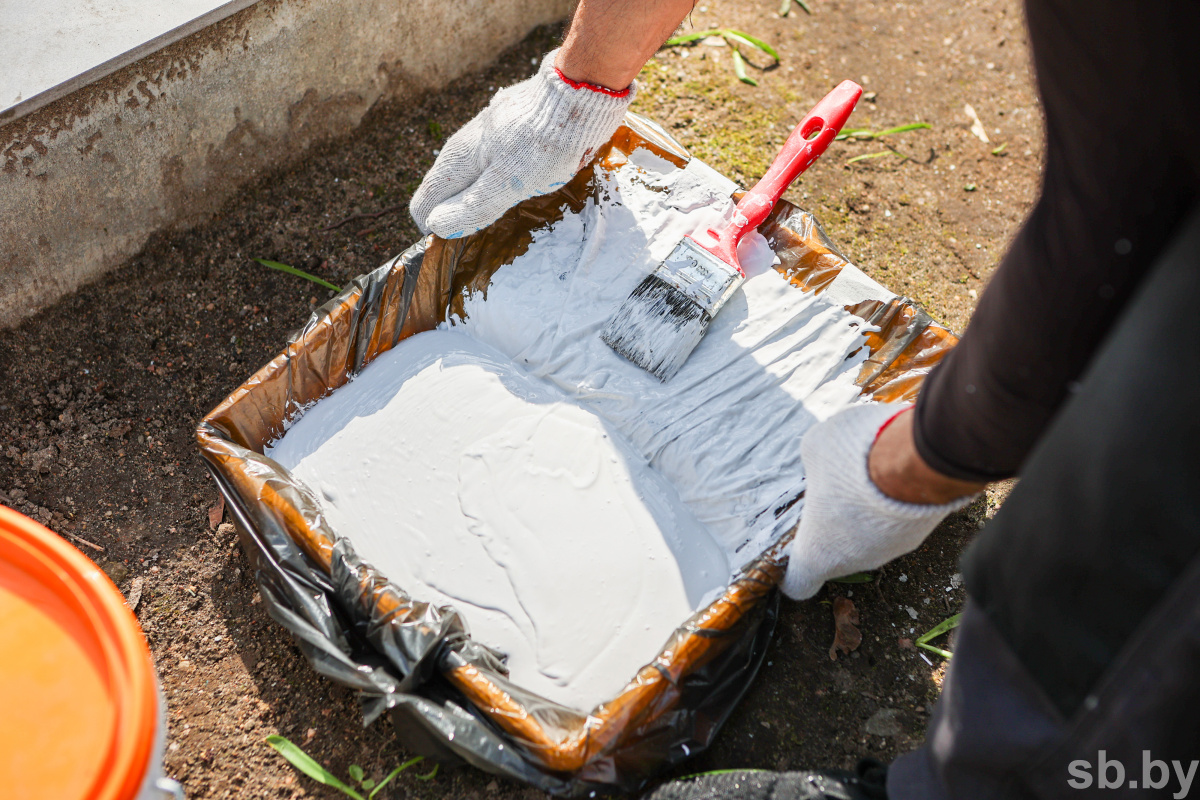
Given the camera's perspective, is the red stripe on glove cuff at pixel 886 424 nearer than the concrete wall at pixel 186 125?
Yes

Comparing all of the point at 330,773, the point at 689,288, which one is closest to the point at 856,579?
the point at 689,288

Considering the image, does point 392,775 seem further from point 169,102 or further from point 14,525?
point 169,102

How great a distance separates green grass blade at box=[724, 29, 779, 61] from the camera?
7.52ft

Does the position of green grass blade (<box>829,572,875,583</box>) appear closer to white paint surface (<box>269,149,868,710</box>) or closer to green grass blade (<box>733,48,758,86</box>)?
white paint surface (<box>269,149,868,710</box>)

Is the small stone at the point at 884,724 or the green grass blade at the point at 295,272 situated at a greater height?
the green grass blade at the point at 295,272

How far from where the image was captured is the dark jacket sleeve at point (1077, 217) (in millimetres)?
723

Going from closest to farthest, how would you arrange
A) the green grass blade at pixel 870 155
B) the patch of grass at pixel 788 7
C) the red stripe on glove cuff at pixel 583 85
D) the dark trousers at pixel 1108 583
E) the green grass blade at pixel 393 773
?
the dark trousers at pixel 1108 583
the green grass blade at pixel 393 773
the red stripe on glove cuff at pixel 583 85
the green grass blade at pixel 870 155
the patch of grass at pixel 788 7

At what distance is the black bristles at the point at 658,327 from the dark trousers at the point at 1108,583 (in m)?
0.82

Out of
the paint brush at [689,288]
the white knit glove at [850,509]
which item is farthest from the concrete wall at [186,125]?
the white knit glove at [850,509]

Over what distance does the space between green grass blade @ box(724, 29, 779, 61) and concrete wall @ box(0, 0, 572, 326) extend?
2.68ft

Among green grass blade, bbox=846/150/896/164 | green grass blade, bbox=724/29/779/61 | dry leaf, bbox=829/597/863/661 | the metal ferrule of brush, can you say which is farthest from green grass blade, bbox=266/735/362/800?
green grass blade, bbox=724/29/779/61

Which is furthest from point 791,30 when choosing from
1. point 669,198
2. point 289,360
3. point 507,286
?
point 289,360

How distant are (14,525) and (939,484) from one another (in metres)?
1.32

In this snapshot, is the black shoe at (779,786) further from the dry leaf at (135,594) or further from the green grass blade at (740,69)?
the green grass blade at (740,69)
